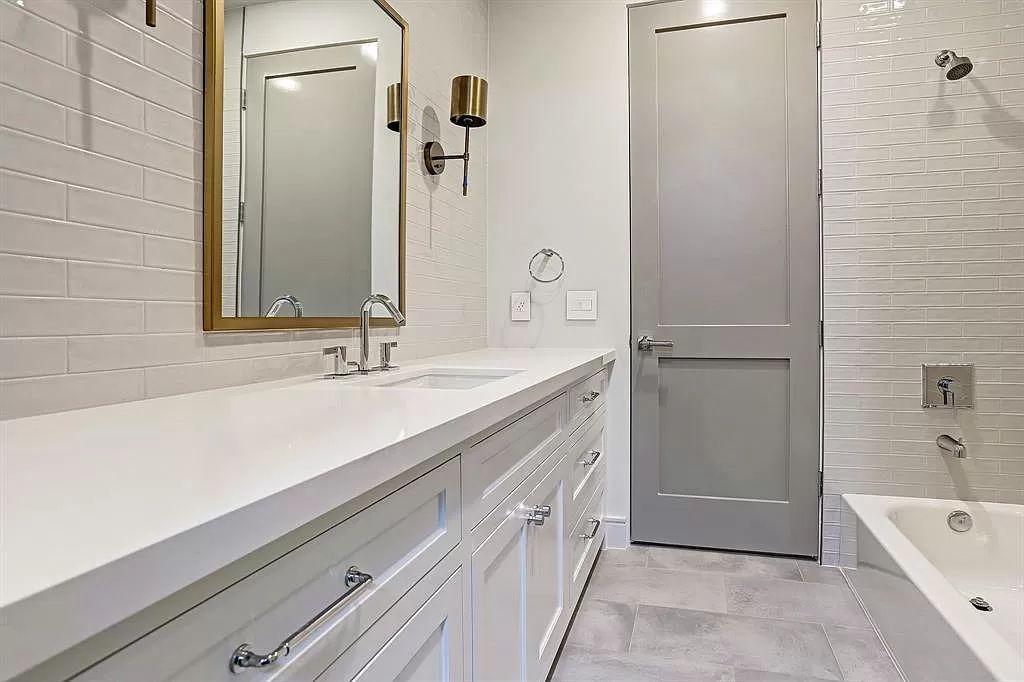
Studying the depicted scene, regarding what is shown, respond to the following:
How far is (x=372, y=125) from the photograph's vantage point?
1.88 metres

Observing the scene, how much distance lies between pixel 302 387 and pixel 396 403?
14.4 inches

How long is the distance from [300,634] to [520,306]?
2353 millimetres

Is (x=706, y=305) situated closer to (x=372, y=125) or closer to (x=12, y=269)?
(x=372, y=125)

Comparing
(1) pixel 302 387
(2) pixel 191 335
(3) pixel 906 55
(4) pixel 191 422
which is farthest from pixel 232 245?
(3) pixel 906 55

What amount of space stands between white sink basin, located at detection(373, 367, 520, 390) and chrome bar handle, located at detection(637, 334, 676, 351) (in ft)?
3.85

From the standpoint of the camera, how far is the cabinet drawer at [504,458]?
1.04 meters

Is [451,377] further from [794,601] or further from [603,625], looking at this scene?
[794,601]

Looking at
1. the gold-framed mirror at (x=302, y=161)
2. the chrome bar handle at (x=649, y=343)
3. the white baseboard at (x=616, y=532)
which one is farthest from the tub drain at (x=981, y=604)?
the gold-framed mirror at (x=302, y=161)

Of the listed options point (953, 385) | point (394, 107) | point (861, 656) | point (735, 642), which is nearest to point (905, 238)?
point (953, 385)

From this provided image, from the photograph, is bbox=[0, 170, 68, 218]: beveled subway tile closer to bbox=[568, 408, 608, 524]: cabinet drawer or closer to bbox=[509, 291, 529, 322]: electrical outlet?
bbox=[568, 408, 608, 524]: cabinet drawer

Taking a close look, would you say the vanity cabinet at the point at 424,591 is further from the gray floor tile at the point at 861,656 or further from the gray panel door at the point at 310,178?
the gray floor tile at the point at 861,656

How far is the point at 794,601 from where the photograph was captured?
7.34 ft

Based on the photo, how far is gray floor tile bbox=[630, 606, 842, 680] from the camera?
1.84m

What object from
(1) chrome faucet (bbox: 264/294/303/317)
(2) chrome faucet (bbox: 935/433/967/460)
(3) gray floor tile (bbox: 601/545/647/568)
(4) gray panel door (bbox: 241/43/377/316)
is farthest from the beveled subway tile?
(2) chrome faucet (bbox: 935/433/967/460)
